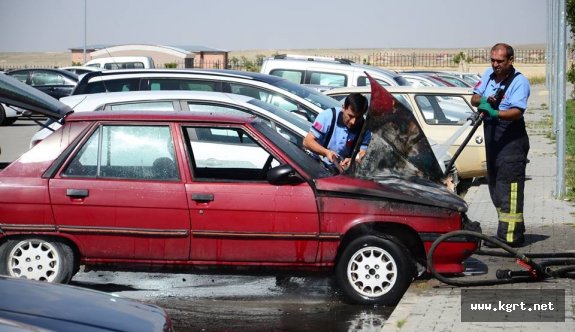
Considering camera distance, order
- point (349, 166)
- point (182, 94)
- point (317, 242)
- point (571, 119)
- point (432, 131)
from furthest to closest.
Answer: point (571, 119) → point (432, 131) → point (182, 94) → point (349, 166) → point (317, 242)

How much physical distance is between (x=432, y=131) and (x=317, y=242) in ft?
24.9

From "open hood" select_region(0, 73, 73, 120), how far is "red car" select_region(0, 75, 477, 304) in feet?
0.10

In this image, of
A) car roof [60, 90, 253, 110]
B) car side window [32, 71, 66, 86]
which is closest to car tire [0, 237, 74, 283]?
car roof [60, 90, 253, 110]

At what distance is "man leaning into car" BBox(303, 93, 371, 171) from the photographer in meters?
9.86

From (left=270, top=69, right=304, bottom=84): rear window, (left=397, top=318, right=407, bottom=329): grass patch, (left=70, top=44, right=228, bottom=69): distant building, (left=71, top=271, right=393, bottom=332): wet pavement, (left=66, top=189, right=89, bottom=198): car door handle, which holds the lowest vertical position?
(left=71, top=271, right=393, bottom=332): wet pavement

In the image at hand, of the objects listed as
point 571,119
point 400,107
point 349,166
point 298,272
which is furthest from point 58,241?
point 571,119

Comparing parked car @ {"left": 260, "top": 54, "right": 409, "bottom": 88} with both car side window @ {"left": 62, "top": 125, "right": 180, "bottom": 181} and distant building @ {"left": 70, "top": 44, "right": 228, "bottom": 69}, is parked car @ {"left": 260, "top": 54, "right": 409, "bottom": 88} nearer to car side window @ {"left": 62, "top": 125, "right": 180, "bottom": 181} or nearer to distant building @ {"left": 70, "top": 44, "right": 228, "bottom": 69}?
car side window @ {"left": 62, "top": 125, "right": 180, "bottom": 181}

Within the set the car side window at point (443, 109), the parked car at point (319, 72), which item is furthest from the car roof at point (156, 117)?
the parked car at point (319, 72)

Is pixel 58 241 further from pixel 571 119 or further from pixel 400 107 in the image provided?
pixel 571 119

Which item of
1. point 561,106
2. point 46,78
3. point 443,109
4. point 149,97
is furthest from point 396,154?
point 46,78

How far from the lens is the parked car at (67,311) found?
4465 mm

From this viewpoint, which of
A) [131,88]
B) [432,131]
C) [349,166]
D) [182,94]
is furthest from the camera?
[432,131]

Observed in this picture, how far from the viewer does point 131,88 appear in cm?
1366

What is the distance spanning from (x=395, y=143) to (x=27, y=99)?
3.29 meters
